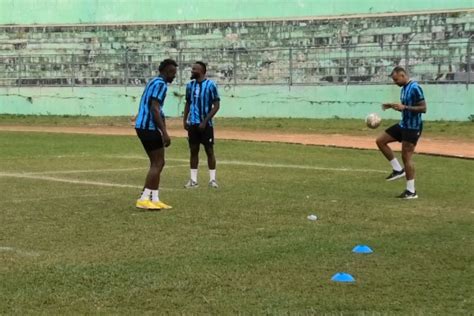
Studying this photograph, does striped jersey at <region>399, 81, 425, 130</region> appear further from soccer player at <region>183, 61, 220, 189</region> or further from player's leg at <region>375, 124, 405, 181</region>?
soccer player at <region>183, 61, 220, 189</region>

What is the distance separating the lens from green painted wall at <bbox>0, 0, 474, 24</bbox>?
31516 millimetres

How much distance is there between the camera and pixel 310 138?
2234 centimetres

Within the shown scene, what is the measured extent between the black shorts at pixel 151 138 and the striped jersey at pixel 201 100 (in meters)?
2.50

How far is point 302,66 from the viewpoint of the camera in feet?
98.9

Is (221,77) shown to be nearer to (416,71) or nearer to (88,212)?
(416,71)

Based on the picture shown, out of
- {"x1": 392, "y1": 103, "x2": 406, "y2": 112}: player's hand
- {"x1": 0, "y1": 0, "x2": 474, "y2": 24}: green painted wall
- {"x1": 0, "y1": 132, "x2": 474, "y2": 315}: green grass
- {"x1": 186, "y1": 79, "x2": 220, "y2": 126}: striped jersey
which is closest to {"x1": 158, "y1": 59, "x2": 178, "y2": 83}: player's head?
{"x1": 0, "y1": 132, "x2": 474, "y2": 315}: green grass

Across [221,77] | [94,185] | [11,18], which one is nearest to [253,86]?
[221,77]

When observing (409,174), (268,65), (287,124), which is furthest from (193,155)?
(268,65)

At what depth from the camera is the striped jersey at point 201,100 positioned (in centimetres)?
1227

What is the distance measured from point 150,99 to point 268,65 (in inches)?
852

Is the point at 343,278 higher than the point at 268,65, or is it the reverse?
the point at 268,65

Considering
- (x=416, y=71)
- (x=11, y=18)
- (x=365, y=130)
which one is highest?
(x=11, y=18)

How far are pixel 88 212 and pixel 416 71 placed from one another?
20.5 meters

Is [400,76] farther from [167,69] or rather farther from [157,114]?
[157,114]
